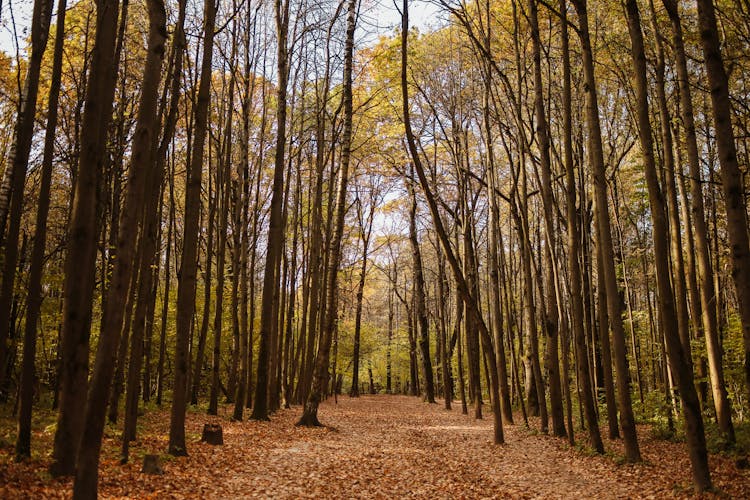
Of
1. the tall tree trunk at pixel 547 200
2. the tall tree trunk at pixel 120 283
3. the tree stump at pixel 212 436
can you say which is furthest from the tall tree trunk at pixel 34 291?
the tall tree trunk at pixel 547 200

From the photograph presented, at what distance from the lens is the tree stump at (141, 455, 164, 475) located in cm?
684

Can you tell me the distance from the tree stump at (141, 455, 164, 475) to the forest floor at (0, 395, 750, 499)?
10cm

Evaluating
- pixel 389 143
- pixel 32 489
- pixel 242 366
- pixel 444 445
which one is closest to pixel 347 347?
pixel 389 143

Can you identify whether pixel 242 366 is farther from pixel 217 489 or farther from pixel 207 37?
pixel 207 37

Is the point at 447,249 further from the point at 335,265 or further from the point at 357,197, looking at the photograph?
the point at 357,197

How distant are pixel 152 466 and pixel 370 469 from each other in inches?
130

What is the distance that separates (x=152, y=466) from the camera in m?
6.88

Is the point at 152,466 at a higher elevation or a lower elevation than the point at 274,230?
lower

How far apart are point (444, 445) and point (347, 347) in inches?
1129

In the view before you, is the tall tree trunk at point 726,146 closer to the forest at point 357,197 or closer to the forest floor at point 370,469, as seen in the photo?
the forest at point 357,197

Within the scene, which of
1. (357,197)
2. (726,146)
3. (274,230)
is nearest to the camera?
(726,146)

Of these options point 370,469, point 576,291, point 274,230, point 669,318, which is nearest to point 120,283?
point 370,469

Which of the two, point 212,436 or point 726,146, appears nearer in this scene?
point 726,146

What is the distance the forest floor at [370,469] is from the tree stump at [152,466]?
100 millimetres
